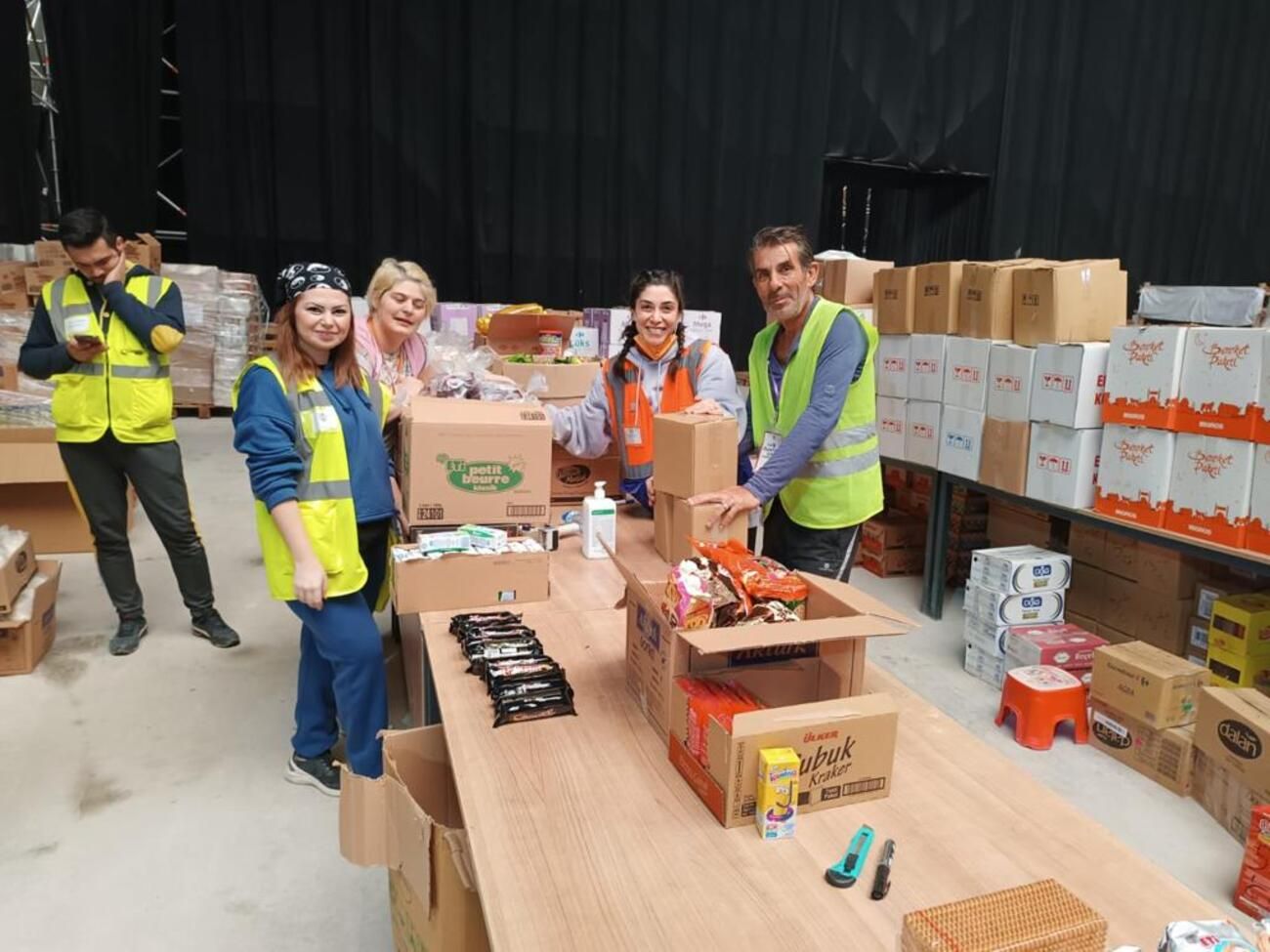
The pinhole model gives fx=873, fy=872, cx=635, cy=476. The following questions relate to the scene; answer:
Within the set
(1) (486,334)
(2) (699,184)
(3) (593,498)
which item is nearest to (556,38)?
(2) (699,184)

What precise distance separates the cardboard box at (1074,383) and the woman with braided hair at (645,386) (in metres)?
1.34

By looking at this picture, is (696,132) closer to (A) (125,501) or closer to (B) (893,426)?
(B) (893,426)

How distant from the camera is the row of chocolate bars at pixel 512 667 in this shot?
1.38m

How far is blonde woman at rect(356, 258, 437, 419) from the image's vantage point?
2.52 metres

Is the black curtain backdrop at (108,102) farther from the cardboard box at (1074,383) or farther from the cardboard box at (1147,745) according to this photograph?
the cardboard box at (1147,745)

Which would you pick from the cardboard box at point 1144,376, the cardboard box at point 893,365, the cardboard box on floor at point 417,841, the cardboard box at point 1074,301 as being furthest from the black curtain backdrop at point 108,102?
the cardboard box at point 1144,376

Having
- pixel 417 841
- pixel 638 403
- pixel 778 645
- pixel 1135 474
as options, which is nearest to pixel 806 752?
pixel 778 645

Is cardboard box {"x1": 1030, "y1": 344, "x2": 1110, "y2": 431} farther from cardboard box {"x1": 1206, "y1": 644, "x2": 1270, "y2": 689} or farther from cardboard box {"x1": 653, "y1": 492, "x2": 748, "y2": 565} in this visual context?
cardboard box {"x1": 653, "y1": 492, "x2": 748, "y2": 565}

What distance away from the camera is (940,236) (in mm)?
10070

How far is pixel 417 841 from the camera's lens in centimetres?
119

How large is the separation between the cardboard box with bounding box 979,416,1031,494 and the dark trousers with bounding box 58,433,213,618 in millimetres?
3034

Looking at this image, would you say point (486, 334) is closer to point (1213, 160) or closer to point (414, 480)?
point (414, 480)

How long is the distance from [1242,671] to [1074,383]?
108 centimetres

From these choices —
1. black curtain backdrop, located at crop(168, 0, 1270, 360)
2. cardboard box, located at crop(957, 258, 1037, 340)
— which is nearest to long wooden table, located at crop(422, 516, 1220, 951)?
cardboard box, located at crop(957, 258, 1037, 340)
